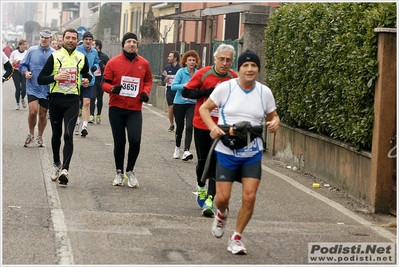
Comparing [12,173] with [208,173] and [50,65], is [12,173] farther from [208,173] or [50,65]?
[208,173]

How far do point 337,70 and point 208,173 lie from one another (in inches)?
169

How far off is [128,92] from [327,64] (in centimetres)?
292

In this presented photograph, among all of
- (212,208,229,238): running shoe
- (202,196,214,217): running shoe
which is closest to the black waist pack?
(212,208,229,238): running shoe

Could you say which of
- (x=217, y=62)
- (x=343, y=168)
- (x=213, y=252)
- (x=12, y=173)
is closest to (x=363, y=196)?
(x=343, y=168)

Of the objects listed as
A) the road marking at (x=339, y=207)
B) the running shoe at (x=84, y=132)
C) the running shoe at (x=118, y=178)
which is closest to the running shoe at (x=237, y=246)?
the road marking at (x=339, y=207)

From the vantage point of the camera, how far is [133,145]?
1166 cm

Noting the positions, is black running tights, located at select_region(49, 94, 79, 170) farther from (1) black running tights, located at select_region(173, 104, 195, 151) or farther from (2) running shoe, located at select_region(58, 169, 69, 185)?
(1) black running tights, located at select_region(173, 104, 195, 151)

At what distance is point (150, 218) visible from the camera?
31.1 ft

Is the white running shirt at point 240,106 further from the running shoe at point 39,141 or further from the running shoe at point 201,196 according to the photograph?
the running shoe at point 39,141

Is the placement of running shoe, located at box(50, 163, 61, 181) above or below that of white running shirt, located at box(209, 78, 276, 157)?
below

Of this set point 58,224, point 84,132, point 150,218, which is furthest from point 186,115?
point 58,224

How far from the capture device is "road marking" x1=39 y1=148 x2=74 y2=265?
7478 millimetres

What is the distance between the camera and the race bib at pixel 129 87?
11.5 m

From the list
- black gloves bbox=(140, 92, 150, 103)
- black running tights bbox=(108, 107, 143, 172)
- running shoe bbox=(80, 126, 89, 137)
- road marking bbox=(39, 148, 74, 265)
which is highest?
black gloves bbox=(140, 92, 150, 103)
